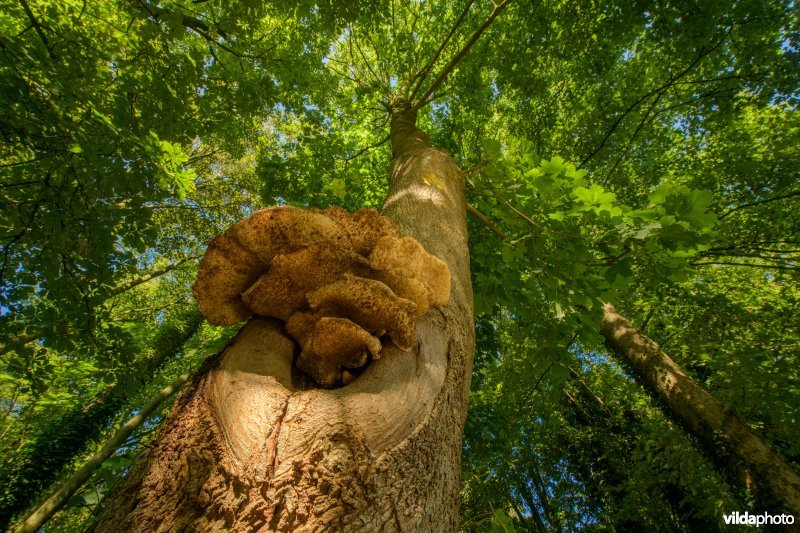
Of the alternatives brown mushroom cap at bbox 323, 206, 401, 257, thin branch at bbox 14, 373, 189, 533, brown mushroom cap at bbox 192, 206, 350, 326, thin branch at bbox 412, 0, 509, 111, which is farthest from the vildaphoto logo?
thin branch at bbox 14, 373, 189, 533

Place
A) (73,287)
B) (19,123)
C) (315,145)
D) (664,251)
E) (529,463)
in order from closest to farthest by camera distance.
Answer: (19,123) → (664,251) → (73,287) → (315,145) → (529,463)

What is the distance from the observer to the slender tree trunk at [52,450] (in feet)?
25.3

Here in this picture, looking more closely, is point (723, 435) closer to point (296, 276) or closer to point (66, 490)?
point (296, 276)

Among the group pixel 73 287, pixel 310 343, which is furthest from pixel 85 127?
pixel 310 343

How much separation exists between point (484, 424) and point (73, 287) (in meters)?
6.15

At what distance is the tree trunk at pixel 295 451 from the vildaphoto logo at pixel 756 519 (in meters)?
5.05

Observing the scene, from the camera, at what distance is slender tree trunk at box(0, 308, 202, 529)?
7.70m

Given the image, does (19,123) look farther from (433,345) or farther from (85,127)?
(433,345)

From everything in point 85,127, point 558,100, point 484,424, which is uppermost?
point 558,100

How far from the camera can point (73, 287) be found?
2928 millimetres

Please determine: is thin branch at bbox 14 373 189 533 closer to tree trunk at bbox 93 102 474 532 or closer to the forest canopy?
the forest canopy

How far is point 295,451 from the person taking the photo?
0.76m

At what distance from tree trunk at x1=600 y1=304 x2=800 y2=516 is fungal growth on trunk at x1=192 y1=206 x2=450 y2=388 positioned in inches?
206

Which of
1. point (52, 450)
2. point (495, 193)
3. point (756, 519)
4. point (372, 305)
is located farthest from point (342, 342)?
point (52, 450)
